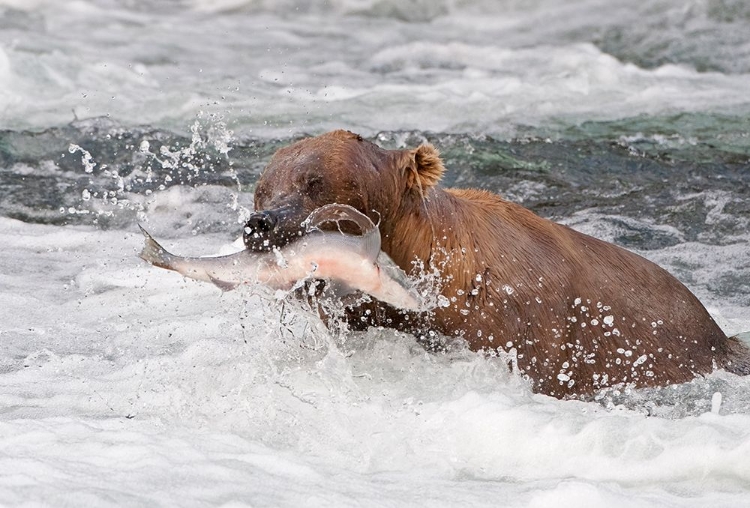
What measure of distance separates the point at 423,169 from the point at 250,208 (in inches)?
138

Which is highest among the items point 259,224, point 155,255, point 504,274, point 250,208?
point 259,224

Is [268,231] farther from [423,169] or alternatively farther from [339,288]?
[423,169]

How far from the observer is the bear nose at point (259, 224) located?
426 cm

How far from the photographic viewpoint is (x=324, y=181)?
468cm

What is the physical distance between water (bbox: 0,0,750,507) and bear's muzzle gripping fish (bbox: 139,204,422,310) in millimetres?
519

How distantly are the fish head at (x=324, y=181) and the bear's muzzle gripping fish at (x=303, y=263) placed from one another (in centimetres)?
10

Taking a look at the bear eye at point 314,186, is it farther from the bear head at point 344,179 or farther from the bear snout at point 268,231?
the bear snout at point 268,231

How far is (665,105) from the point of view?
10719 millimetres

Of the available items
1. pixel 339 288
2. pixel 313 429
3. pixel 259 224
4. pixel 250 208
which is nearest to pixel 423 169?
pixel 339 288

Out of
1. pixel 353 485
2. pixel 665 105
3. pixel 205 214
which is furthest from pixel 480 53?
pixel 353 485

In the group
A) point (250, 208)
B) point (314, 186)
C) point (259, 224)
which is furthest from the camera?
point (250, 208)

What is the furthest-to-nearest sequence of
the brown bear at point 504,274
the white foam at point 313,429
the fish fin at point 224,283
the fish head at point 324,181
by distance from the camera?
1. the brown bear at point 504,274
2. the fish head at point 324,181
3. the fish fin at point 224,283
4. the white foam at point 313,429

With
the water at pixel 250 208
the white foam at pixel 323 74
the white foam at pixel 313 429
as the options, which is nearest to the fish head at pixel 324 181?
the water at pixel 250 208

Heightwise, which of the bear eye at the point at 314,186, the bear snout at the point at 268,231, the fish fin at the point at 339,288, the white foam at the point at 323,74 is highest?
the bear eye at the point at 314,186
